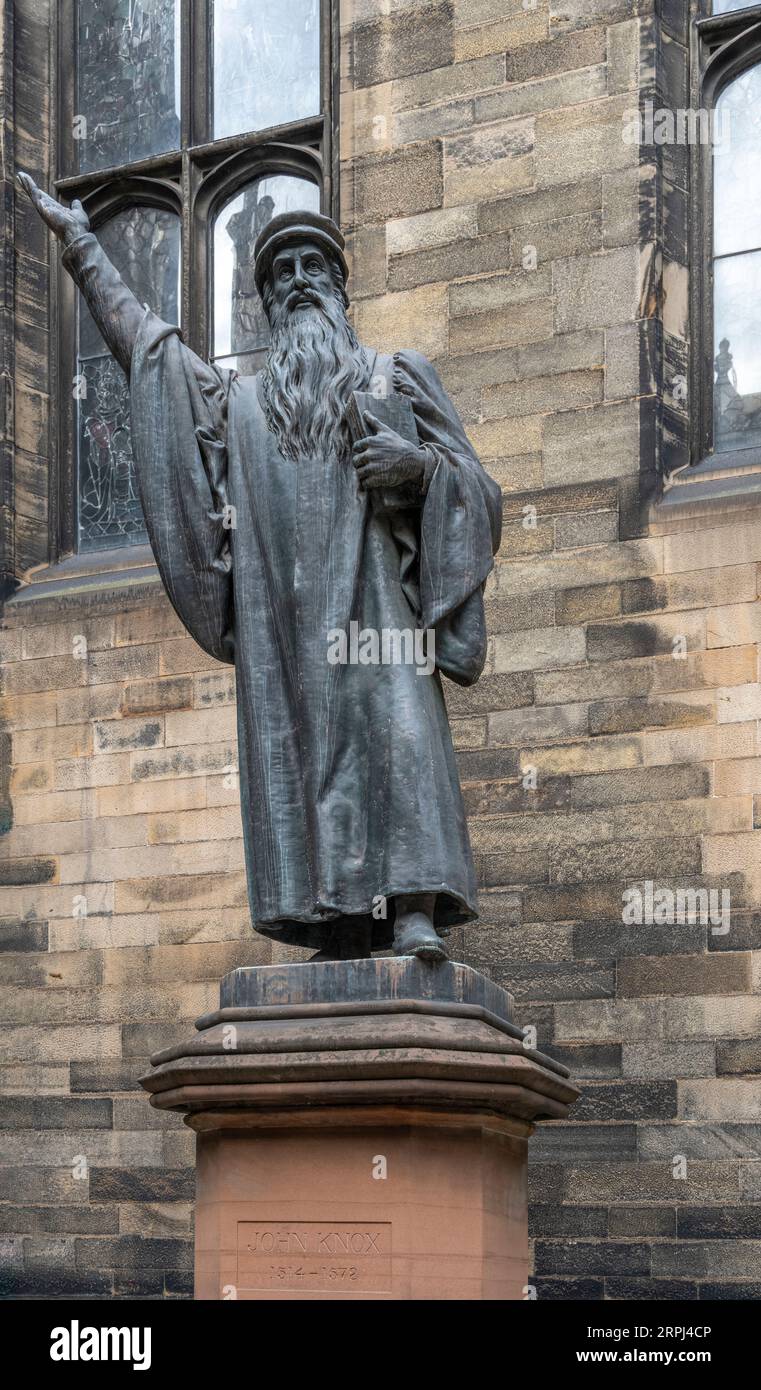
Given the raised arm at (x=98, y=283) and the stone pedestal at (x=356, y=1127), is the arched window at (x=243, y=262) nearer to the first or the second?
the raised arm at (x=98, y=283)

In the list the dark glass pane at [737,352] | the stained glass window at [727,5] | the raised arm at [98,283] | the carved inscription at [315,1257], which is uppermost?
the stained glass window at [727,5]

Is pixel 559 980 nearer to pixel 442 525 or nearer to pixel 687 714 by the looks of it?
pixel 687 714

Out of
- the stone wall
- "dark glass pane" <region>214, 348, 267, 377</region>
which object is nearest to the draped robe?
the stone wall

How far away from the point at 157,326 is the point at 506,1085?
2.32 meters

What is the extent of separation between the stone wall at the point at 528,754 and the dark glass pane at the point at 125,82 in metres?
1.44

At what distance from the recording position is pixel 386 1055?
5.60 metres

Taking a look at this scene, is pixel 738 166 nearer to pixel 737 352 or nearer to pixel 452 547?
pixel 737 352

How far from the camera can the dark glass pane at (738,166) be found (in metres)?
9.92

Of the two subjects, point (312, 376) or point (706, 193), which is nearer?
point (312, 376)

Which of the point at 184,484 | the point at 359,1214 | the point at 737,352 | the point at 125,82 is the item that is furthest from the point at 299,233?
the point at 125,82

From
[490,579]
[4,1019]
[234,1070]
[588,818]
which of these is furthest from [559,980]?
[234,1070]

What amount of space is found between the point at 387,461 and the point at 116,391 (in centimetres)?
565

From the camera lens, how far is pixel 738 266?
9875 millimetres

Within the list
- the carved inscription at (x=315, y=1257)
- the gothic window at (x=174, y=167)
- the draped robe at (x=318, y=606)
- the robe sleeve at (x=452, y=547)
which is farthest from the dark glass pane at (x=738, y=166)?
the carved inscription at (x=315, y=1257)
